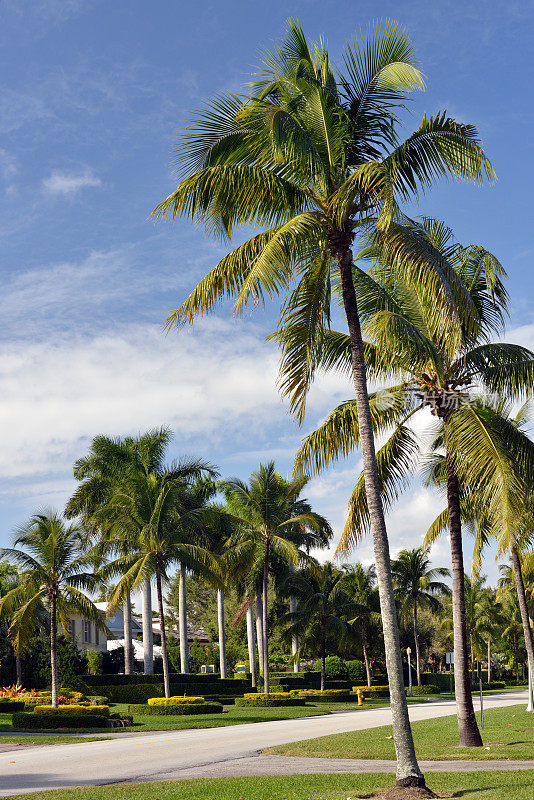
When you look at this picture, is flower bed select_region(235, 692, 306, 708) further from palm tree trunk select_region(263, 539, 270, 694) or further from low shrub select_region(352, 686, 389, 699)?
low shrub select_region(352, 686, 389, 699)

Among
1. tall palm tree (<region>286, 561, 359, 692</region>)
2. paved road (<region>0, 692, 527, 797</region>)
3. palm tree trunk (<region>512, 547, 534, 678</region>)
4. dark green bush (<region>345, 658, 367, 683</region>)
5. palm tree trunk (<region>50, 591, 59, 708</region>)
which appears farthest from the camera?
dark green bush (<region>345, 658, 367, 683</region>)

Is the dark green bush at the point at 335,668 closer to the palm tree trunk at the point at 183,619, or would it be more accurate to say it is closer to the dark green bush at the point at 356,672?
the dark green bush at the point at 356,672

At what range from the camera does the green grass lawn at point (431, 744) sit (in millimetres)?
15198

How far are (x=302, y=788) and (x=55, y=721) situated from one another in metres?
16.1

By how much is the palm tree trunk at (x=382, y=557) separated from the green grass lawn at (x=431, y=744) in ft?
15.7

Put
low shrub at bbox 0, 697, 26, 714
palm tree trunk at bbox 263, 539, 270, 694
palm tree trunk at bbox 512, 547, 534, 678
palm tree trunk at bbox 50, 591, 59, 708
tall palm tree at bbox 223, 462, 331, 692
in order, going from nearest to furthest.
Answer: palm tree trunk at bbox 512, 547, 534, 678 < palm tree trunk at bbox 50, 591, 59, 708 < low shrub at bbox 0, 697, 26, 714 < palm tree trunk at bbox 263, 539, 270, 694 < tall palm tree at bbox 223, 462, 331, 692

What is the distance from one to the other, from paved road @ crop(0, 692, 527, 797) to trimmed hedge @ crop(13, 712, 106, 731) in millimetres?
2368

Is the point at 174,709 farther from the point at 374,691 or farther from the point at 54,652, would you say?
the point at 374,691

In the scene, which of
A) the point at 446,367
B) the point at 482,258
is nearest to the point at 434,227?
the point at 482,258

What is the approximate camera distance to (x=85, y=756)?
54.8ft

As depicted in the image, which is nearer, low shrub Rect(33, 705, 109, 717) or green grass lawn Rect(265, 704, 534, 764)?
green grass lawn Rect(265, 704, 534, 764)

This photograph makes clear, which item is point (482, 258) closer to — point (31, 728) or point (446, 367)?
point (446, 367)

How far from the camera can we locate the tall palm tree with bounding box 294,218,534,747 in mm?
14469

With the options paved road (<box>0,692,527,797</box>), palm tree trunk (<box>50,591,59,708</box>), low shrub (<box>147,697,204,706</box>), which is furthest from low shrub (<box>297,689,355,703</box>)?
paved road (<box>0,692,527,797</box>)
